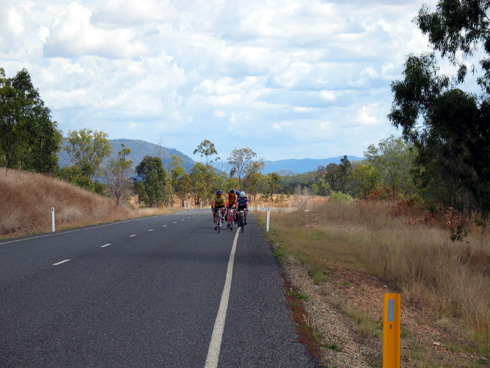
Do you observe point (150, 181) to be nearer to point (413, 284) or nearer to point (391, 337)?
point (413, 284)

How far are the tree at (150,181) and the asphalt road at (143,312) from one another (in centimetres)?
5744

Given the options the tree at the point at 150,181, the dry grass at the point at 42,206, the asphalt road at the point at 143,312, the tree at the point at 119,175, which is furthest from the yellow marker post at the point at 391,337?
the tree at the point at 150,181

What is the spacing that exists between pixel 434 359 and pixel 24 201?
983 inches

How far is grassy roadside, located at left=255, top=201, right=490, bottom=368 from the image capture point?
752cm

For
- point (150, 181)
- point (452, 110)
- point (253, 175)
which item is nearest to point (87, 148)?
point (150, 181)

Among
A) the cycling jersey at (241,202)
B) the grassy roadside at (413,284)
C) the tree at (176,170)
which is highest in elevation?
the tree at (176,170)

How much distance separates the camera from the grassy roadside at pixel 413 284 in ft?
24.7

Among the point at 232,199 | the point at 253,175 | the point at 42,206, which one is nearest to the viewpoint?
the point at 232,199

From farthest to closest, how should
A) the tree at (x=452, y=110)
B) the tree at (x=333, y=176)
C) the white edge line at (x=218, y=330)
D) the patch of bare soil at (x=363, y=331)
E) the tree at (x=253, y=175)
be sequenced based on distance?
the tree at (x=333, y=176), the tree at (x=253, y=175), the tree at (x=452, y=110), the patch of bare soil at (x=363, y=331), the white edge line at (x=218, y=330)

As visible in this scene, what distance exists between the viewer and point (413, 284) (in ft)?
38.9

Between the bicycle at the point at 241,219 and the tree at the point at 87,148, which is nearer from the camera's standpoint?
the bicycle at the point at 241,219

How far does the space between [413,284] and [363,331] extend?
16.1ft

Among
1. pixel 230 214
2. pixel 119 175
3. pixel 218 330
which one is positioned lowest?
pixel 218 330

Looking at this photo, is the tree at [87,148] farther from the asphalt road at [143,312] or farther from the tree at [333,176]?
the asphalt road at [143,312]
